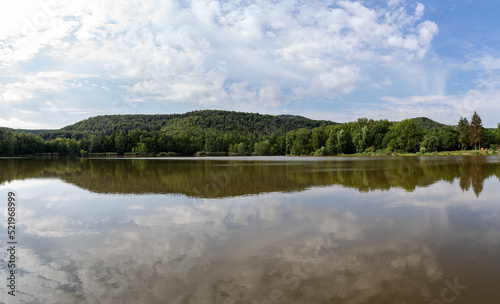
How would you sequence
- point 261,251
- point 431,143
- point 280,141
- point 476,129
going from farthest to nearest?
point 280,141, point 431,143, point 476,129, point 261,251

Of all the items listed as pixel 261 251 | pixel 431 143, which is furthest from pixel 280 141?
pixel 261 251

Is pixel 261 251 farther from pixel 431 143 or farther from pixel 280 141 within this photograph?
pixel 280 141

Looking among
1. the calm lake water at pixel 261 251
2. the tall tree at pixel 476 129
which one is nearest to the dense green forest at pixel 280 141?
the tall tree at pixel 476 129

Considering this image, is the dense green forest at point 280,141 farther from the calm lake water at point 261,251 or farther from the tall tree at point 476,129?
the calm lake water at point 261,251

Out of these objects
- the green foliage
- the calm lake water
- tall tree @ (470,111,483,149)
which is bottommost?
the calm lake water

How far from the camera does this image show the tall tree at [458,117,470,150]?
90.0 m

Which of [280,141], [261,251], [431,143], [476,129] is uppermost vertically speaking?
[476,129]

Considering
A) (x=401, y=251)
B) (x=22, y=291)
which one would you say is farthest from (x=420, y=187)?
(x=22, y=291)

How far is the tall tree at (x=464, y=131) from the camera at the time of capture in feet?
295

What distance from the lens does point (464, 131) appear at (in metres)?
90.1

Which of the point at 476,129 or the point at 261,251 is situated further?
the point at 476,129

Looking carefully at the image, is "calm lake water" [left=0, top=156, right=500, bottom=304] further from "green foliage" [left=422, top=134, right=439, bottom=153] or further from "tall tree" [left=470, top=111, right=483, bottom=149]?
"tall tree" [left=470, top=111, right=483, bottom=149]

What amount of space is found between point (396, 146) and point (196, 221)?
10010 centimetres

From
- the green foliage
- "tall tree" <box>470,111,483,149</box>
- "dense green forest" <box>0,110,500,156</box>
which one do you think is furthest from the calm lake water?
"tall tree" <box>470,111,483,149</box>
